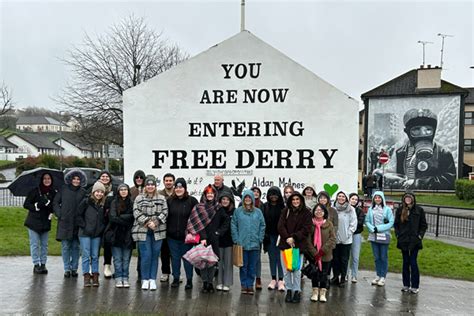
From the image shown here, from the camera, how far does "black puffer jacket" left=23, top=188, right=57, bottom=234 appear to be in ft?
25.6

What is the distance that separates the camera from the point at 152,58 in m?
21.3

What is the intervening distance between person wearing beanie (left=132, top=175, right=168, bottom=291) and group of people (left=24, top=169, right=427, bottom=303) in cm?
1

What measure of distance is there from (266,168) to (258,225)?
4.47ft

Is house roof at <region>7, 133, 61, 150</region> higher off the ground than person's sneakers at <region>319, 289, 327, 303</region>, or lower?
higher

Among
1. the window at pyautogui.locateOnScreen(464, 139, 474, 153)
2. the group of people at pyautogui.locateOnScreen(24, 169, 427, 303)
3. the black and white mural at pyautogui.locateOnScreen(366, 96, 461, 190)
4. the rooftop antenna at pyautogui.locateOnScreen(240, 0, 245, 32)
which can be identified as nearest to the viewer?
the group of people at pyautogui.locateOnScreen(24, 169, 427, 303)

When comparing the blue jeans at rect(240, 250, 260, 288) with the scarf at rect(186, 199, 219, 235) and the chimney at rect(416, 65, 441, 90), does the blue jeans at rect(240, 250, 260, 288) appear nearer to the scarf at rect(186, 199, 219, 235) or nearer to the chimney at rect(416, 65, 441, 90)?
the scarf at rect(186, 199, 219, 235)

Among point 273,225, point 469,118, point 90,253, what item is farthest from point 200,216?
point 469,118

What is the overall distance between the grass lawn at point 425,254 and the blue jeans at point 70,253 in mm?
2193

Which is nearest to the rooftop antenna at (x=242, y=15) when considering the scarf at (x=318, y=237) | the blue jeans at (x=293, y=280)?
the scarf at (x=318, y=237)

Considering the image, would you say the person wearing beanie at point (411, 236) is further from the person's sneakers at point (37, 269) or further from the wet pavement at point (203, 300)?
the person's sneakers at point (37, 269)

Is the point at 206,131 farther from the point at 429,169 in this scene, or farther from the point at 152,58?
the point at 429,169

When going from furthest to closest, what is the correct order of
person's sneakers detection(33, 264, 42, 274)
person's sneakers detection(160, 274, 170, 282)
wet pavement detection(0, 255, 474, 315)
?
person's sneakers detection(33, 264, 42, 274) < person's sneakers detection(160, 274, 170, 282) < wet pavement detection(0, 255, 474, 315)

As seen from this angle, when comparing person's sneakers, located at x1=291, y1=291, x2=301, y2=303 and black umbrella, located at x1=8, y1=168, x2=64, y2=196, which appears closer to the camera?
person's sneakers, located at x1=291, y1=291, x2=301, y2=303

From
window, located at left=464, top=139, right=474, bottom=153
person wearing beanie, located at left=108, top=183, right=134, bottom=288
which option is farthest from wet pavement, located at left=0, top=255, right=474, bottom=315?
window, located at left=464, top=139, right=474, bottom=153
